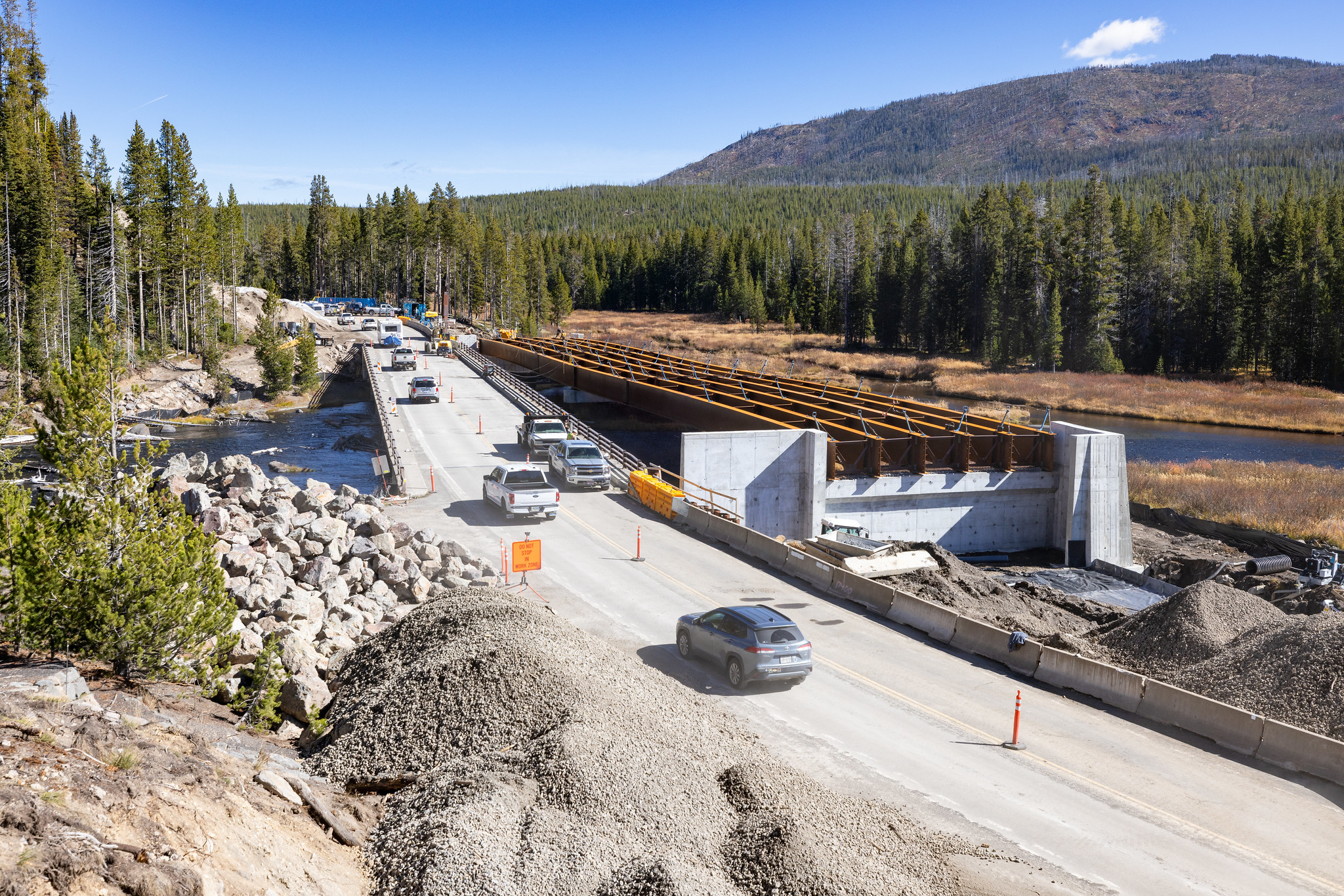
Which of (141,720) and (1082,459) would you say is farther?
(1082,459)

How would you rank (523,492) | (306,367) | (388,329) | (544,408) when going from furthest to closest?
(388,329)
(306,367)
(544,408)
(523,492)

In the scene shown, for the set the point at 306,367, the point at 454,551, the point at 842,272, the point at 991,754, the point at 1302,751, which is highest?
the point at 842,272

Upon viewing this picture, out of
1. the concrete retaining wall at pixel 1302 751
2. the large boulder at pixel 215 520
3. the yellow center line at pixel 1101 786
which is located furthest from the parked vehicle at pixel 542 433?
the concrete retaining wall at pixel 1302 751

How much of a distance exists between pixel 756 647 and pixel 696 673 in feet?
5.97

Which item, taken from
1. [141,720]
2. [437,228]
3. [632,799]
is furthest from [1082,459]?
[437,228]

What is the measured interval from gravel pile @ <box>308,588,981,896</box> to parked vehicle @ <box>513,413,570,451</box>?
22.9 metres

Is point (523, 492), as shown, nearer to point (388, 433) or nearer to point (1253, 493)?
point (388, 433)

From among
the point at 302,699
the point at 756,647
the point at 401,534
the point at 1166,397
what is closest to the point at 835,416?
the point at 401,534

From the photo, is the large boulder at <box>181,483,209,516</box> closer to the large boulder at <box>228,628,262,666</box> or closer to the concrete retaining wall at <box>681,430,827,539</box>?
the large boulder at <box>228,628,262,666</box>

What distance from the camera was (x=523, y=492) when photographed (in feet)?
93.5

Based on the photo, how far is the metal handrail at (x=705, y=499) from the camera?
30.5 meters

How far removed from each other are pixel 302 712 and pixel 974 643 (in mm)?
13335

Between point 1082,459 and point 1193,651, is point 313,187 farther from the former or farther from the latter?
point 1193,651

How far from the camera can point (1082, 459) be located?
34.4 metres
